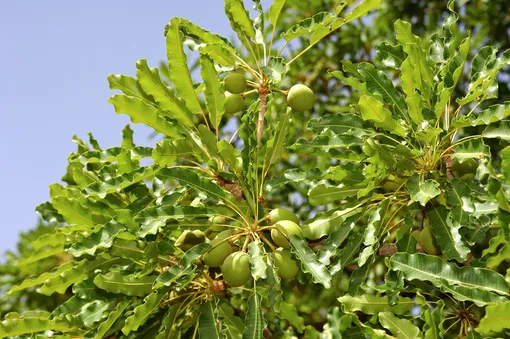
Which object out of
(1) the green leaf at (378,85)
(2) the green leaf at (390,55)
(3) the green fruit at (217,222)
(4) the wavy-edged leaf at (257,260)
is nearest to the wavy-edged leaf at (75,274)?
(3) the green fruit at (217,222)

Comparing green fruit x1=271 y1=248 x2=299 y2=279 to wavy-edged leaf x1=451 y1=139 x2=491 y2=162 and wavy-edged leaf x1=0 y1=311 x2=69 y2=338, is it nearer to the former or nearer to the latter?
wavy-edged leaf x1=451 y1=139 x2=491 y2=162

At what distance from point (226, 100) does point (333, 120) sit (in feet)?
1.79

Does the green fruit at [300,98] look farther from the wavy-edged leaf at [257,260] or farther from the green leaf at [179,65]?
the wavy-edged leaf at [257,260]

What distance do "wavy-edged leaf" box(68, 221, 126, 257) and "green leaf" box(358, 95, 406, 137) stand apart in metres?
1.01

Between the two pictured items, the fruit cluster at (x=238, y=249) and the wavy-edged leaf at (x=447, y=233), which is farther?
the fruit cluster at (x=238, y=249)

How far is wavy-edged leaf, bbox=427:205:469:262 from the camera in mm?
2018

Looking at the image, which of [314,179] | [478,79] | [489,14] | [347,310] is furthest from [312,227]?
[489,14]

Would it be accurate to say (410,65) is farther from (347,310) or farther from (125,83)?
(125,83)

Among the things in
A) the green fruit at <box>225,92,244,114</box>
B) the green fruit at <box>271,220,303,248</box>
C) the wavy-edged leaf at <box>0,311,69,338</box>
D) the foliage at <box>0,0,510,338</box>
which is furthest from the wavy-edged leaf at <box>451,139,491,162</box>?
the wavy-edged leaf at <box>0,311,69,338</box>

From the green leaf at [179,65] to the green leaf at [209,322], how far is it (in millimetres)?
805

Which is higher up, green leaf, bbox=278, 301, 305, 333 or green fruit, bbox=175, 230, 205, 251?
green fruit, bbox=175, 230, 205, 251

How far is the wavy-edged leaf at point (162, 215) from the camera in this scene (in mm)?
2156

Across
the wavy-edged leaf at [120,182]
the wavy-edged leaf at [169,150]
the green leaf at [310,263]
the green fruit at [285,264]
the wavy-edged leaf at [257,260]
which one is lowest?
the green fruit at [285,264]

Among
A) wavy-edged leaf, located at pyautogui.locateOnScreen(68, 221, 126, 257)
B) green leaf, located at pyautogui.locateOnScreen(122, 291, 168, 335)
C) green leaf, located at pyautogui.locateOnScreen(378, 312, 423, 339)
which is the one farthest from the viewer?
wavy-edged leaf, located at pyautogui.locateOnScreen(68, 221, 126, 257)
